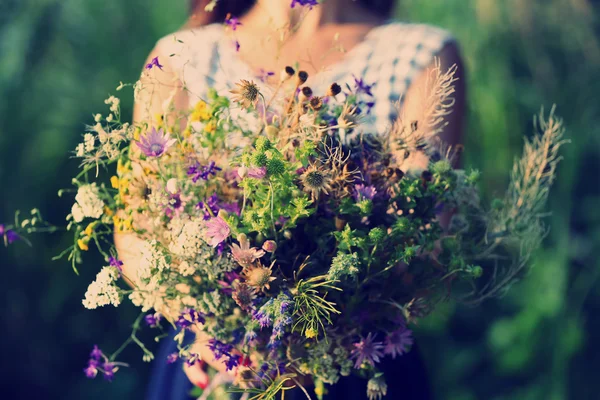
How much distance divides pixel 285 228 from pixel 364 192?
0.33ft

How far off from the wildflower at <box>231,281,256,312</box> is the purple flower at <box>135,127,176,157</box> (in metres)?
0.18

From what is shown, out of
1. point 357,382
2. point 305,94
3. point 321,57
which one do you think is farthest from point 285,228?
point 321,57

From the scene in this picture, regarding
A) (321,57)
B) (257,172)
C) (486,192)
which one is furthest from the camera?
(486,192)

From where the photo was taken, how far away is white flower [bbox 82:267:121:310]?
0.77m

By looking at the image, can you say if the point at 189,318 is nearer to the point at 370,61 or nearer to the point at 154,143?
the point at 154,143

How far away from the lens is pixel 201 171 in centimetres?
79

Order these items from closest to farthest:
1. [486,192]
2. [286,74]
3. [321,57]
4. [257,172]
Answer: [257,172] < [286,74] < [321,57] < [486,192]

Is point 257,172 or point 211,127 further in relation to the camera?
point 211,127

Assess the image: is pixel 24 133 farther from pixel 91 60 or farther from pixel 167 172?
pixel 167 172

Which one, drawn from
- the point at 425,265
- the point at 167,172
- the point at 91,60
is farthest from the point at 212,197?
the point at 91,60

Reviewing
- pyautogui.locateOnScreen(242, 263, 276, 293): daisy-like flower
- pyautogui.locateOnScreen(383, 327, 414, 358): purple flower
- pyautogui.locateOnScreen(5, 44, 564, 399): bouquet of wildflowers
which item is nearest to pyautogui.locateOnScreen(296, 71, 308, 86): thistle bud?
pyautogui.locateOnScreen(5, 44, 564, 399): bouquet of wildflowers

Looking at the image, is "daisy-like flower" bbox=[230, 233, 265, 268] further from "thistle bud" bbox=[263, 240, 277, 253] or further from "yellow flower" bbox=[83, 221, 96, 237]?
"yellow flower" bbox=[83, 221, 96, 237]

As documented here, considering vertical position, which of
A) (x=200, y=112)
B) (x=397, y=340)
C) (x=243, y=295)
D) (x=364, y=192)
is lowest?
(x=397, y=340)

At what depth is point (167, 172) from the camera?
2.73 feet
